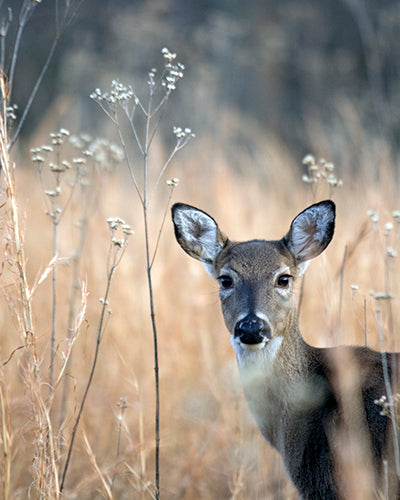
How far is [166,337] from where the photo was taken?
21.1ft

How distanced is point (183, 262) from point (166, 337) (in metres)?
1.52

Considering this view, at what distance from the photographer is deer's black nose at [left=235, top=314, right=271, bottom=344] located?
12.3 feet

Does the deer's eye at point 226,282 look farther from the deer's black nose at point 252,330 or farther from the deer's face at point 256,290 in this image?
the deer's black nose at point 252,330

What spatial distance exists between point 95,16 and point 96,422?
1300cm

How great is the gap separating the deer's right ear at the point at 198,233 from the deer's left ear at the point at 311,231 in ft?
1.42

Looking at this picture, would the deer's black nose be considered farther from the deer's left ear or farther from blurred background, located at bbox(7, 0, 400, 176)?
blurred background, located at bbox(7, 0, 400, 176)

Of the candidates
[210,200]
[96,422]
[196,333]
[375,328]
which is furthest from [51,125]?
[375,328]

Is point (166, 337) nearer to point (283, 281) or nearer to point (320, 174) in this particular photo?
point (283, 281)

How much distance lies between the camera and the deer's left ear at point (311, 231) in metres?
4.28

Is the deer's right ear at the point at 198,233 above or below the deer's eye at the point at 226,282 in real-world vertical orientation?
above

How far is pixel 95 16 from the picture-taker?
54.7ft

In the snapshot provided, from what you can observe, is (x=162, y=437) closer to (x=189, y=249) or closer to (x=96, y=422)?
(x=96, y=422)

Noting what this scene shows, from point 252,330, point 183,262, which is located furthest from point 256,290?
point 183,262

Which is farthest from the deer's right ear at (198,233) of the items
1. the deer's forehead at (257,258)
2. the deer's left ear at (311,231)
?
the deer's left ear at (311,231)
